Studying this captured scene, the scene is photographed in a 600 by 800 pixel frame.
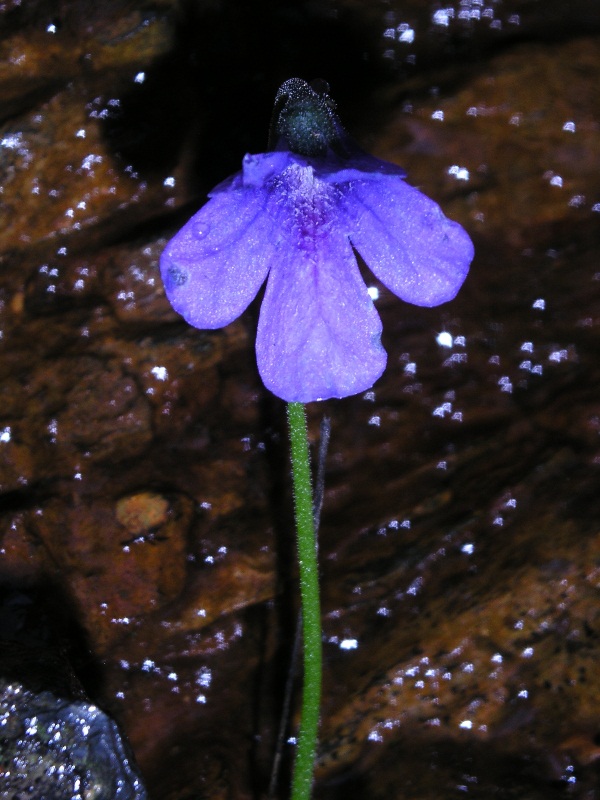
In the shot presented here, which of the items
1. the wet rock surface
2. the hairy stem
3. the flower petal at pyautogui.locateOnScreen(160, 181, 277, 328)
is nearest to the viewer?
the flower petal at pyautogui.locateOnScreen(160, 181, 277, 328)

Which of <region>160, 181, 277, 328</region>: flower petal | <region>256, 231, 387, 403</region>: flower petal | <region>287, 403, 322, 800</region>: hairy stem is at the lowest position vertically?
<region>287, 403, 322, 800</region>: hairy stem

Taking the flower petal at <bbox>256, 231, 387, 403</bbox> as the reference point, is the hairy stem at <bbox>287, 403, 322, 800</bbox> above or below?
below

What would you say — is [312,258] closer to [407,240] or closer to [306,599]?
[407,240]

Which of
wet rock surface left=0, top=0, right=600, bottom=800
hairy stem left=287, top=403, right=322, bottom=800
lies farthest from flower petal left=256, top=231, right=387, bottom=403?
wet rock surface left=0, top=0, right=600, bottom=800

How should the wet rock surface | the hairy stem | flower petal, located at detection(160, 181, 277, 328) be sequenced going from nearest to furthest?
1. flower petal, located at detection(160, 181, 277, 328)
2. the hairy stem
3. the wet rock surface

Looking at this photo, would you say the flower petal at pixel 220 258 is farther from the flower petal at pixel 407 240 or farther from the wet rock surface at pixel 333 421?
the wet rock surface at pixel 333 421

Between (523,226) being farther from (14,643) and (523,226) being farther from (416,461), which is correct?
(14,643)

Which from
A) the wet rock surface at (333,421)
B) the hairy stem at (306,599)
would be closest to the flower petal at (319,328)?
the hairy stem at (306,599)

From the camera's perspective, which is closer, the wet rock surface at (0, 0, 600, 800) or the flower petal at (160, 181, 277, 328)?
the flower petal at (160, 181, 277, 328)

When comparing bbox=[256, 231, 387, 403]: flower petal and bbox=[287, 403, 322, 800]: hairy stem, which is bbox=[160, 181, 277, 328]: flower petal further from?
bbox=[287, 403, 322, 800]: hairy stem
